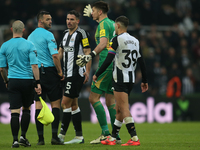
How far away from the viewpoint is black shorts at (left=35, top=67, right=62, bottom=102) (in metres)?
7.23

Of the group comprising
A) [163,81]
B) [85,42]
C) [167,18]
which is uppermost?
[167,18]

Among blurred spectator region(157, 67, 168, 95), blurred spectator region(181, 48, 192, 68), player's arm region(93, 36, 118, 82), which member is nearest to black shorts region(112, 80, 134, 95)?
player's arm region(93, 36, 118, 82)

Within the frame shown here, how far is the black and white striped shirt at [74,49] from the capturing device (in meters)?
7.36

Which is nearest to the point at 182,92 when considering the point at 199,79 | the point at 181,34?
the point at 199,79

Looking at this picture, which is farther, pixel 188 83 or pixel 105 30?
pixel 188 83

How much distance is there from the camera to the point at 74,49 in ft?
24.2

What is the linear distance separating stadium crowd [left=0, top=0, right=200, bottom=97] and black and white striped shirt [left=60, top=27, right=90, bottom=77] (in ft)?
25.8

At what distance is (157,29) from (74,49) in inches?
420

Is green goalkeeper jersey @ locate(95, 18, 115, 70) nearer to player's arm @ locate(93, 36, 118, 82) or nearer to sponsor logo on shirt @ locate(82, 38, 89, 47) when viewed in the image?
sponsor logo on shirt @ locate(82, 38, 89, 47)

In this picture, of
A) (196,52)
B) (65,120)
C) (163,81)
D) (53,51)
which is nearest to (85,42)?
(53,51)

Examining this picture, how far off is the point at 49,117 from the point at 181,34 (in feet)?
38.6

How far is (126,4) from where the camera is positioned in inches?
719

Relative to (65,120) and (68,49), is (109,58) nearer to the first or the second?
(68,49)

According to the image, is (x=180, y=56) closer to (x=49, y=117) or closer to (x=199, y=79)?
(x=199, y=79)
